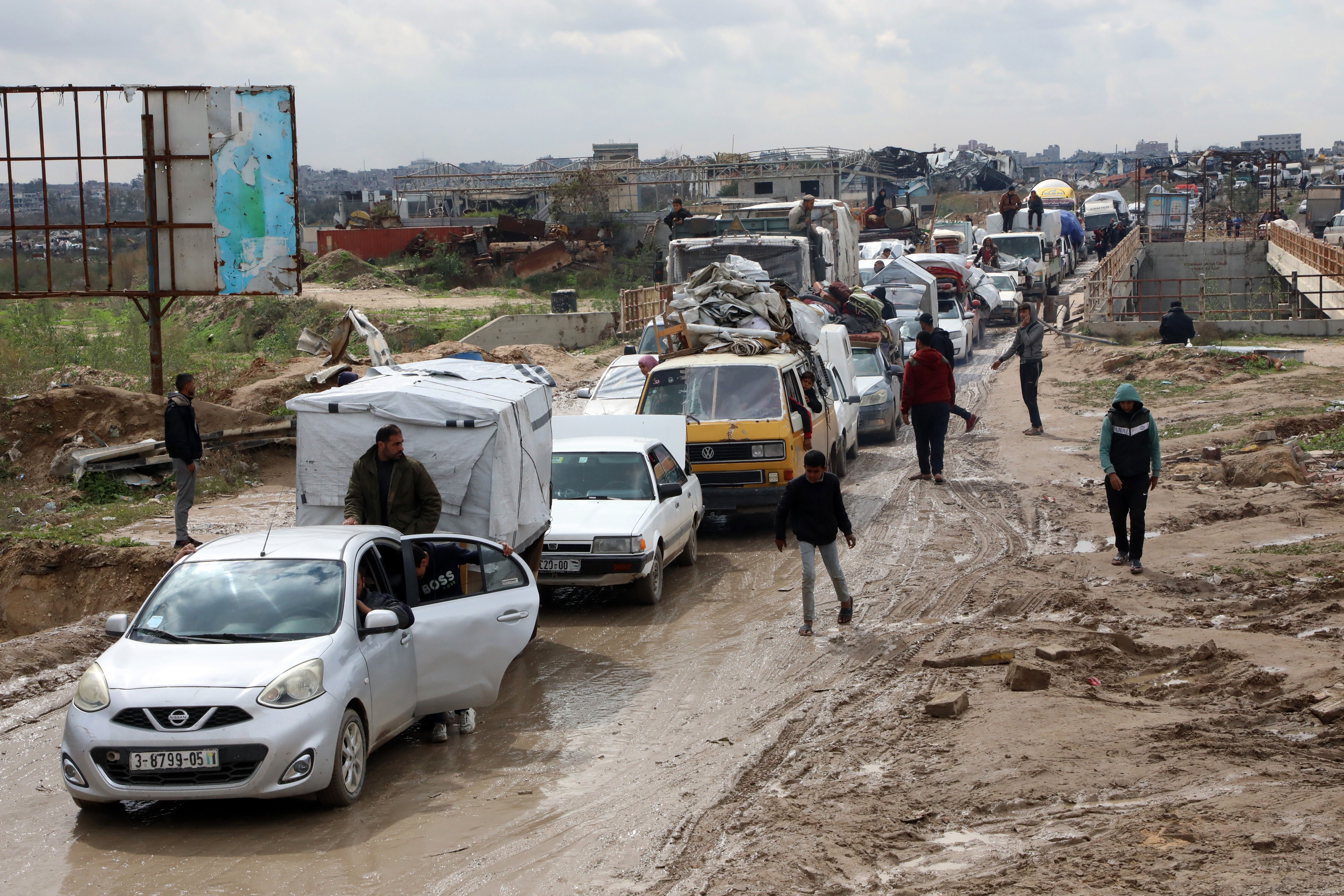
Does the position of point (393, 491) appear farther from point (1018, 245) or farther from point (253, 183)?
point (1018, 245)

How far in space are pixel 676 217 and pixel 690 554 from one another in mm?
14393

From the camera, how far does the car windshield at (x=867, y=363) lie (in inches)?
834

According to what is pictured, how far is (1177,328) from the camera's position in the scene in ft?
88.2

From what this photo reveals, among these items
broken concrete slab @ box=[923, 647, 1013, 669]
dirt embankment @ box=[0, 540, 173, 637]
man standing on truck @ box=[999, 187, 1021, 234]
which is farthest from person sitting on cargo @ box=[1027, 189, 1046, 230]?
broken concrete slab @ box=[923, 647, 1013, 669]

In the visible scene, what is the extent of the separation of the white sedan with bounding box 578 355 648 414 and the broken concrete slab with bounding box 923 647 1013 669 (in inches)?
295

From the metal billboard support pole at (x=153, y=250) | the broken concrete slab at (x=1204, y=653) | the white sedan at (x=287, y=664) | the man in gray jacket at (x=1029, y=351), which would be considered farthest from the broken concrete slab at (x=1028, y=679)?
the metal billboard support pole at (x=153, y=250)

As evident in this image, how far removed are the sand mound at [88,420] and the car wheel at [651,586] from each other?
8.44 m

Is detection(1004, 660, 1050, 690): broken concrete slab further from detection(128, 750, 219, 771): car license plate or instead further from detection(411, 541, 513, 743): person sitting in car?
detection(128, 750, 219, 771): car license plate

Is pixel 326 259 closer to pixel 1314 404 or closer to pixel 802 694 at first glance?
pixel 1314 404

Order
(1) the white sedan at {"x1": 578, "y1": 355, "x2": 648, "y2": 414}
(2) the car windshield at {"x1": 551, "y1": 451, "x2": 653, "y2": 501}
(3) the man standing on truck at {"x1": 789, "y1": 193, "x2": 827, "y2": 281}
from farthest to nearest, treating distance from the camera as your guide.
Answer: (3) the man standing on truck at {"x1": 789, "y1": 193, "x2": 827, "y2": 281}, (1) the white sedan at {"x1": 578, "y1": 355, "x2": 648, "y2": 414}, (2) the car windshield at {"x1": 551, "y1": 451, "x2": 653, "y2": 501}

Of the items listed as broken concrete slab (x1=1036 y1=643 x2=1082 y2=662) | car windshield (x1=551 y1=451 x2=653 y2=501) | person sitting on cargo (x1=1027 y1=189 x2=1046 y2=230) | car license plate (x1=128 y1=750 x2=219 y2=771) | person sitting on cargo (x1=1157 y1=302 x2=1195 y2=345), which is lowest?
broken concrete slab (x1=1036 y1=643 x2=1082 y2=662)

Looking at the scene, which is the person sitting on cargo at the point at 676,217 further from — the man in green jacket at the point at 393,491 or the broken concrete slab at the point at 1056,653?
the broken concrete slab at the point at 1056,653

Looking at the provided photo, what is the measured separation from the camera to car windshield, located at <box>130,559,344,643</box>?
694cm

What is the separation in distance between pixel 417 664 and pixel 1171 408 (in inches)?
663
